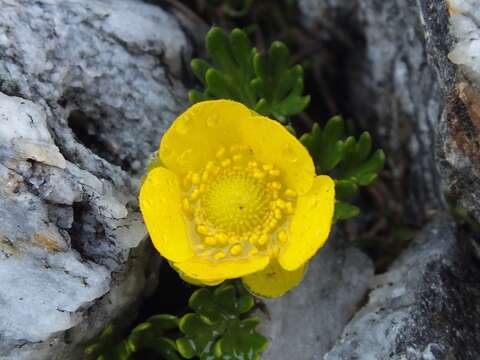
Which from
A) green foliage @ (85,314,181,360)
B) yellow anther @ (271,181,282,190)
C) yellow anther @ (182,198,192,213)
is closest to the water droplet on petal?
yellow anther @ (182,198,192,213)

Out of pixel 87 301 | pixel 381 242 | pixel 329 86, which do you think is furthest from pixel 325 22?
pixel 87 301

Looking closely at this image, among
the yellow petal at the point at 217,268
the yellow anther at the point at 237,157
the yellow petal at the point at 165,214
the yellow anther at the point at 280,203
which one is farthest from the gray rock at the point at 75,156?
the yellow anther at the point at 280,203

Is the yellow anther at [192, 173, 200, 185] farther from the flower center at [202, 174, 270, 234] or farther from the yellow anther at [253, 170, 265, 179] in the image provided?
the yellow anther at [253, 170, 265, 179]

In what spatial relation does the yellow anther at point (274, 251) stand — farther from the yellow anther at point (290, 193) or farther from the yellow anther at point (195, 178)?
the yellow anther at point (195, 178)

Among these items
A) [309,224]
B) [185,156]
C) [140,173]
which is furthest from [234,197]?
[140,173]

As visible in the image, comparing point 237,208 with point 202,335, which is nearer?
point 237,208

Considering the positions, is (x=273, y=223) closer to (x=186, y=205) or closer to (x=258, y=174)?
→ (x=258, y=174)
